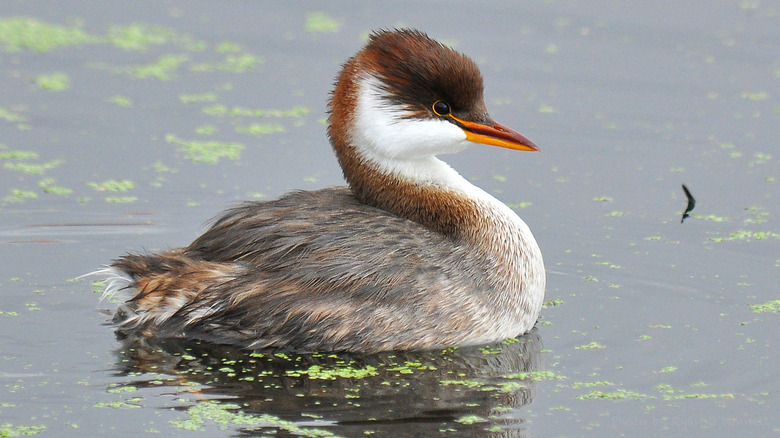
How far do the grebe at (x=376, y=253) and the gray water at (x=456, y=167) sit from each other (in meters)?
0.18

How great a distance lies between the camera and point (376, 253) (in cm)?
799

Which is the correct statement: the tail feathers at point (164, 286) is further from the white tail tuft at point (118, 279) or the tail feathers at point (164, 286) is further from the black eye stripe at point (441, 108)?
the black eye stripe at point (441, 108)

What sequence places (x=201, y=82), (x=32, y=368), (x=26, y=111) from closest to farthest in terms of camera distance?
(x=32, y=368)
(x=26, y=111)
(x=201, y=82)

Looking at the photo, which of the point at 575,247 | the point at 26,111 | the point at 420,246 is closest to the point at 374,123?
the point at 420,246

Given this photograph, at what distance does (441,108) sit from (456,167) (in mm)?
3066

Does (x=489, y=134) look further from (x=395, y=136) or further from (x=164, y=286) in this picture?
→ (x=164, y=286)

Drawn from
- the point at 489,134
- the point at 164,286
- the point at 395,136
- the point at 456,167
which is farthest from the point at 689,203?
the point at 164,286

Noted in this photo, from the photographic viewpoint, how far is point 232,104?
12391 millimetres

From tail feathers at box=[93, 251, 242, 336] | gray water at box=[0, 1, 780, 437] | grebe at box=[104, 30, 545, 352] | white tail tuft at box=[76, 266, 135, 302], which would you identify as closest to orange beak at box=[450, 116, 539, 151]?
grebe at box=[104, 30, 545, 352]

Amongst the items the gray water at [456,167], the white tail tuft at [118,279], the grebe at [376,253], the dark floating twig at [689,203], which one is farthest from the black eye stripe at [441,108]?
the dark floating twig at [689,203]

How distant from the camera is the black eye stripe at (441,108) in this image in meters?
8.41

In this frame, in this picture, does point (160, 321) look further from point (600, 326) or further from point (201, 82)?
point (201, 82)

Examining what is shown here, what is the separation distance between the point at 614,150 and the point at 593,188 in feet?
2.65

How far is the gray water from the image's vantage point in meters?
7.33
